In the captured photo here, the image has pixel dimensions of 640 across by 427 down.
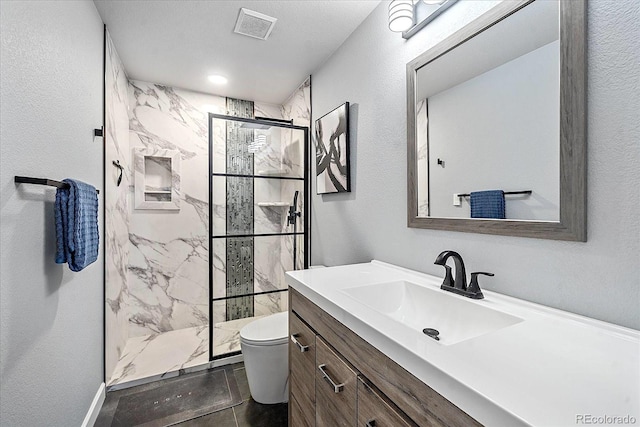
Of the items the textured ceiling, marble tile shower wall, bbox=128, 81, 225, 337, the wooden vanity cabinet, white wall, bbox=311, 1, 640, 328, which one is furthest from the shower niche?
the wooden vanity cabinet

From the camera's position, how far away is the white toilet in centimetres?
181

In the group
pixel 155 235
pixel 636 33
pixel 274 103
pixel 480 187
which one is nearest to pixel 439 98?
pixel 480 187

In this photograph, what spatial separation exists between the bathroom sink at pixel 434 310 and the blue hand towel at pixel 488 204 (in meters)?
0.33

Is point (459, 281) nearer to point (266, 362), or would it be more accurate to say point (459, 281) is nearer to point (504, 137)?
point (504, 137)

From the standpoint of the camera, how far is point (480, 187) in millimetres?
1172

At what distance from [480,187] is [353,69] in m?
1.26

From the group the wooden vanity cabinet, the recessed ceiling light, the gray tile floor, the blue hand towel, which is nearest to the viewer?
the wooden vanity cabinet

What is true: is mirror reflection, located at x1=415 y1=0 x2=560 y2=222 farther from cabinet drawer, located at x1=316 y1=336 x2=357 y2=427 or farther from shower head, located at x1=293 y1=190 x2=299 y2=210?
shower head, located at x1=293 y1=190 x2=299 y2=210

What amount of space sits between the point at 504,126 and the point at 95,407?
8.46 feet

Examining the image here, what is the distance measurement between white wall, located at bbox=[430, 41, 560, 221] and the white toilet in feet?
4.02

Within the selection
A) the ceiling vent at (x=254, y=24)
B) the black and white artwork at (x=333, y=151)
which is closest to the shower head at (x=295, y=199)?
the black and white artwork at (x=333, y=151)

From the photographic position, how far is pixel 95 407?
69.2 inches

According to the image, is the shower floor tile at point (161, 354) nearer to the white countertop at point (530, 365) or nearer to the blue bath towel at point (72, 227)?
the blue bath towel at point (72, 227)

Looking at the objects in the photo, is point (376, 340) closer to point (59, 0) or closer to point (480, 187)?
point (480, 187)
